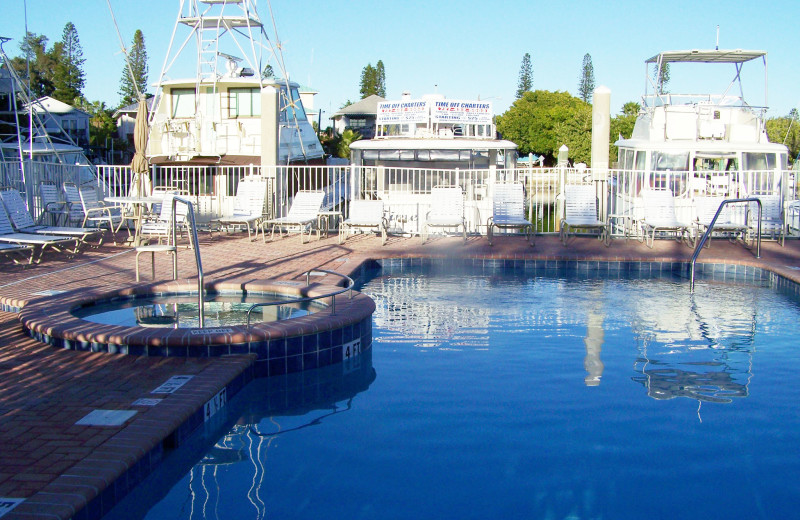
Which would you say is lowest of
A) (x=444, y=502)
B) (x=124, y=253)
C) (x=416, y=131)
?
(x=444, y=502)

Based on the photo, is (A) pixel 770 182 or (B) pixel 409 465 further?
(A) pixel 770 182

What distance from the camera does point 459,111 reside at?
20.1 meters

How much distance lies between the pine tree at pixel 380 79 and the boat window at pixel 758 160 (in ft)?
190

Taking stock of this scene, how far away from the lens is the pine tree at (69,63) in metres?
55.4

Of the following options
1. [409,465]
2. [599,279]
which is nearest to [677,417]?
[409,465]

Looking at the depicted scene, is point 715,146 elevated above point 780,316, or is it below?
above

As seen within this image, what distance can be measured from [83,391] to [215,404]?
2.71ft

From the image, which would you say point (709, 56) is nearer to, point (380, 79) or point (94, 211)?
point (94, 211)

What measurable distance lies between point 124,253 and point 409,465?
316 inches

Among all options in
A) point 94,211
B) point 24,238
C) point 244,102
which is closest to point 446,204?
point 94,211

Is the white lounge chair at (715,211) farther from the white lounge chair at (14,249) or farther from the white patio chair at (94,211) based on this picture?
the white lounge chair at (14,249)

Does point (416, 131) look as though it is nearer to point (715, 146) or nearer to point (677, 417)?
point (715, 146)

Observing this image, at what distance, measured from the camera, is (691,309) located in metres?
8.34

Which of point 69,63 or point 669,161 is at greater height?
point 69,63
